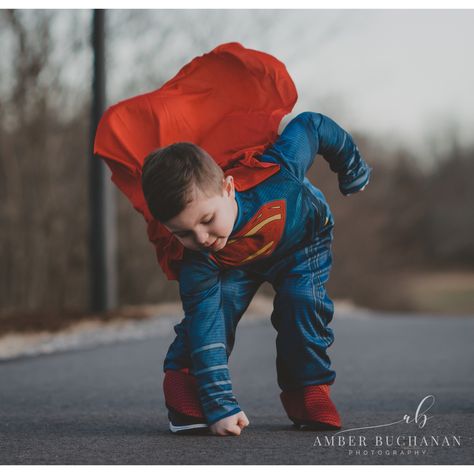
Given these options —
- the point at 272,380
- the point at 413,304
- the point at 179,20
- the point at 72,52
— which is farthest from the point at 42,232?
the point at 413,304

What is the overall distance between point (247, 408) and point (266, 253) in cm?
113

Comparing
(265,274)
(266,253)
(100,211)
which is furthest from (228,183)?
(100,211)

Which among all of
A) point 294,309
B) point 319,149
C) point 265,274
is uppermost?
point 319,149

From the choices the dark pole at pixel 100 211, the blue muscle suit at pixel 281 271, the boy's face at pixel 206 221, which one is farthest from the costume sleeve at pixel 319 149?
the dark pole at pixel 100 211

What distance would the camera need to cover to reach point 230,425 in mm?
3344

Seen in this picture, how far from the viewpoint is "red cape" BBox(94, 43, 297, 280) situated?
352cm

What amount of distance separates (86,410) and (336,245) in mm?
22800

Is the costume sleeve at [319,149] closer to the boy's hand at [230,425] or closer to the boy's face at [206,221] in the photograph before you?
the boy's face at [206,221]

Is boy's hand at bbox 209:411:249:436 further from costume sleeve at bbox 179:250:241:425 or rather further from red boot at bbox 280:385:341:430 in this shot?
red boot at bbox 280:385:341:430

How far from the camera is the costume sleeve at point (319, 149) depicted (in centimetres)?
351

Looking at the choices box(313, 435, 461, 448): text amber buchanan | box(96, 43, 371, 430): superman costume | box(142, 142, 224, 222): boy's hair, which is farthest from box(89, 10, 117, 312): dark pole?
box(313, 435, 461, 448): text amber buchanan

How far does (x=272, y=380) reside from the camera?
5492mm
